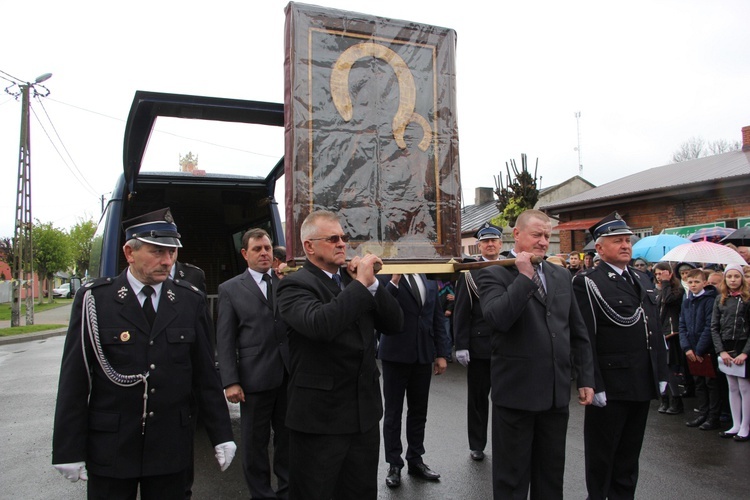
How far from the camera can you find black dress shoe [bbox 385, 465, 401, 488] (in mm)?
4480

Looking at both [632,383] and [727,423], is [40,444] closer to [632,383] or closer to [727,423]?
[632,383]

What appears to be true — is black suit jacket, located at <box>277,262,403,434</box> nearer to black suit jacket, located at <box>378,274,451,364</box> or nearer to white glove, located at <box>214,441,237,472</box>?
white glove, located at <box>214,441,237,472</box>

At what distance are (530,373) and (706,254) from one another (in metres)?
6.24

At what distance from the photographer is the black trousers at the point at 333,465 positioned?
274cm

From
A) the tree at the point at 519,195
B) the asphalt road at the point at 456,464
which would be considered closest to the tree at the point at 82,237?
the tree at the point at 519,195

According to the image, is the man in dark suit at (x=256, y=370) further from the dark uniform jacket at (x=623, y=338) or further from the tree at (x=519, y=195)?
the tree at (x=519, y=195)

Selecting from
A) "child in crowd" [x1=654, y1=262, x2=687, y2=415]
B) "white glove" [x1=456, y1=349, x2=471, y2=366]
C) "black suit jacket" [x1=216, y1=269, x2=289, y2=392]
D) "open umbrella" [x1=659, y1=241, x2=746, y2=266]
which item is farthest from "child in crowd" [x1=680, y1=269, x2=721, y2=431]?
"black suit jacket" [x1=216, y1=269, x2=289, y2=392]

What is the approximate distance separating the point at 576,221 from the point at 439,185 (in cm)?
2008

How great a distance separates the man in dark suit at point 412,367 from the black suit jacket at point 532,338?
1206 millimetres

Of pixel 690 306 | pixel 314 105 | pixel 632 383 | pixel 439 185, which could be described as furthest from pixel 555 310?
pixel 690 306

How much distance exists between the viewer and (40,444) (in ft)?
19.4

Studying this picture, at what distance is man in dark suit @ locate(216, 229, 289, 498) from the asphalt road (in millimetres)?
529

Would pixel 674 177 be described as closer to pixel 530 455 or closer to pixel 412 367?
pixel 412 367

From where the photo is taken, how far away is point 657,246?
10.9m
